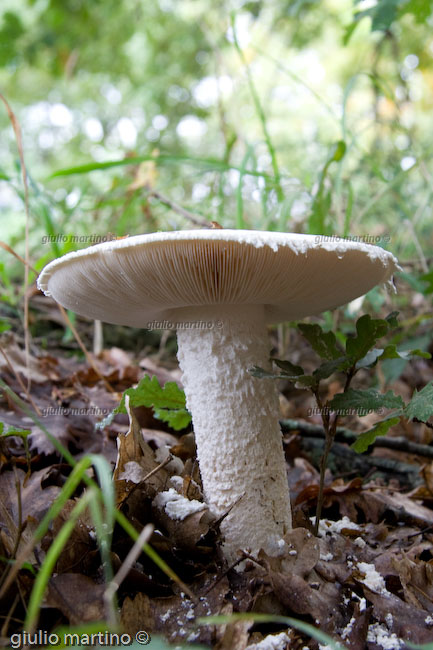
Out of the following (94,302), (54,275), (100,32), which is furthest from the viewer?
(100,32)

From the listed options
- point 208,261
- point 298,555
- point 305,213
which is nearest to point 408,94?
point 305,213

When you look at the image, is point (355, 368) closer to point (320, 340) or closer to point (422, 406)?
point (320, 340)

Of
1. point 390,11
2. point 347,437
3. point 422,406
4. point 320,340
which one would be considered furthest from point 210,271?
point 390,11

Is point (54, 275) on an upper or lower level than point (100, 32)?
lower

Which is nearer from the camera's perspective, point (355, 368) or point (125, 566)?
point (125, 566)

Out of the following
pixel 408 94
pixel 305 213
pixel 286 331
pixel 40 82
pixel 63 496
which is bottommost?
pixel 63 496

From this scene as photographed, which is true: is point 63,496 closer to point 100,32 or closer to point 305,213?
point 305,213

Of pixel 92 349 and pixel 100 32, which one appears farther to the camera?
pixel 100 32

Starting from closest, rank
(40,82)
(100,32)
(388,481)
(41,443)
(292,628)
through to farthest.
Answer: (292,628) → (41,443) → (388,481) → (100,32) → (40,82)
